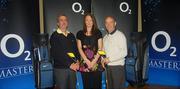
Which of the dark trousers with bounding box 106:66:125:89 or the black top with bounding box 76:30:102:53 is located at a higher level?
the black top with bounding box 76:30:102:53

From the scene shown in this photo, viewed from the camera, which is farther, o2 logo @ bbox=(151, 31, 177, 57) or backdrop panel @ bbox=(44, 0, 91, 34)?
o2 logo @ bbox=(151, 31, 177, 57)

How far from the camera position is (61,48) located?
13.6ft

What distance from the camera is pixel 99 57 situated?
168 inches

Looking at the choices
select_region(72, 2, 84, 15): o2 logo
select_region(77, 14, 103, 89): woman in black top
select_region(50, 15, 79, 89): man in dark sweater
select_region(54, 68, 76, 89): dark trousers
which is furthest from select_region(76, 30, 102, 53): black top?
select_region(54, 68, 76, 89): dark trousers

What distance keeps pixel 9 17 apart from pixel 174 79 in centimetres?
253

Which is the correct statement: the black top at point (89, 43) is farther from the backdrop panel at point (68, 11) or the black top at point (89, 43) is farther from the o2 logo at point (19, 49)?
the o2 logo at point (19, 49)

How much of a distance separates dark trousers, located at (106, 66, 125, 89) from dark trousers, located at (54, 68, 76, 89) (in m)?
0.52

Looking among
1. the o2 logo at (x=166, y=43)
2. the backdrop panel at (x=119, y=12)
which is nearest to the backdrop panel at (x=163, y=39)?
the o2 logo at (x=166, y=43)

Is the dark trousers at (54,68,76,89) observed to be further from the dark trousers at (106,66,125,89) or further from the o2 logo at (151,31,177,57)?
the o2 logo at (151,31,177,57)

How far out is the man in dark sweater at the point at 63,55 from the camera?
4133mm

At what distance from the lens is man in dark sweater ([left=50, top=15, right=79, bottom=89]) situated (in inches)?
163

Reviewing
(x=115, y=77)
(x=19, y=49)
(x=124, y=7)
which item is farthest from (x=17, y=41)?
(x=124, y=7)

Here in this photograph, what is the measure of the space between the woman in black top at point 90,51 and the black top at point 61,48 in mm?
137

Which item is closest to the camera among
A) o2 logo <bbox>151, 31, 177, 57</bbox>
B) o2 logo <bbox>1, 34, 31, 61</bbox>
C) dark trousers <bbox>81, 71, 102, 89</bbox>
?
o2 logo <bbox>1, 34, 31, 61</bbox>
